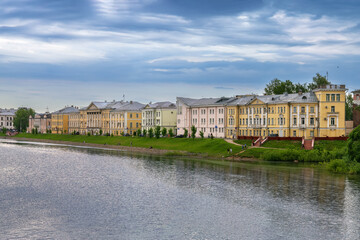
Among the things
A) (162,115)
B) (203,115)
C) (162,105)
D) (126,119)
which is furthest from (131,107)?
(203,115)

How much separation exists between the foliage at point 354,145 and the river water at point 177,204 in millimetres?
5638

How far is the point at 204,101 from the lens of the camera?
136 m

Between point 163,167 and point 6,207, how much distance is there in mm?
36782

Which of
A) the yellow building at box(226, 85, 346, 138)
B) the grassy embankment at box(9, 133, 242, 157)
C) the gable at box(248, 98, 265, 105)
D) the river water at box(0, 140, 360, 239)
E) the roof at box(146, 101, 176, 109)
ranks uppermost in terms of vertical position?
the roof at box(146, 101, 176, 109)

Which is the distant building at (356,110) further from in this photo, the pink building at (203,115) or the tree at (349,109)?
the pink building at (203,115)

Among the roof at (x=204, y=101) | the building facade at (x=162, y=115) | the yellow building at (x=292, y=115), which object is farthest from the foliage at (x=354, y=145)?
the building facade at (x=162, y=115)

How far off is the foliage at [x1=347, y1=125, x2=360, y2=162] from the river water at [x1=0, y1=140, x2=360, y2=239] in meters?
5.64

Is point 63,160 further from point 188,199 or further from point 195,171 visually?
point 188,199

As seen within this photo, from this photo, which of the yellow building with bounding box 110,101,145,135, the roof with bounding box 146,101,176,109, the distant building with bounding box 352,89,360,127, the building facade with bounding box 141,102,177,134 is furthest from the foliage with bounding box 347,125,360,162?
the yellow building with bounding box 110,101,145,135

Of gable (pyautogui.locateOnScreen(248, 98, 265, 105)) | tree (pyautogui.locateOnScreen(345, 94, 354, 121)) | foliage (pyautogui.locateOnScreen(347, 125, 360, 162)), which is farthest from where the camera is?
tree (pyautogui.locateOnScreen(345, 94, 354, 121))

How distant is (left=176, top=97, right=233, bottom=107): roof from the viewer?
129m

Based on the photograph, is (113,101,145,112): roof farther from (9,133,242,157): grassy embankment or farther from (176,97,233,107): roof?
(176,97,233,107): roof

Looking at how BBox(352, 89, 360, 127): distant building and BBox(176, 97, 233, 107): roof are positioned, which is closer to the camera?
BBox(352, 89, 360, 127): distant building

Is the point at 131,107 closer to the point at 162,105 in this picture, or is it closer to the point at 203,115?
the point at 162,105
